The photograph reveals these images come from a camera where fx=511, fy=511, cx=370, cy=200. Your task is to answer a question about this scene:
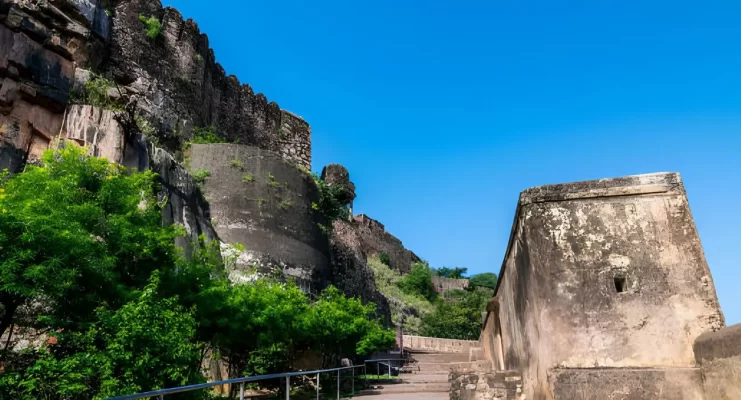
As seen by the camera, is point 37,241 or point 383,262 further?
point 383,262

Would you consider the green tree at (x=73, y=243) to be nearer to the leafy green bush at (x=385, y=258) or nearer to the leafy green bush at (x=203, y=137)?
the leafy green bush at (x=203, y=137)

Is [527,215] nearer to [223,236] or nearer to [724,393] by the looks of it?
[724,393]

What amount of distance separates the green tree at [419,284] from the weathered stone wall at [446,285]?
2.94 metres

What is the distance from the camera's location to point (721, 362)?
13.2 ft

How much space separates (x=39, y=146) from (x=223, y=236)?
6.10 metres

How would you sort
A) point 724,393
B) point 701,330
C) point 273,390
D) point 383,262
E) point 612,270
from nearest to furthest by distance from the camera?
point 724,393, point 701,330, point 612,270, point 273,390, point 383,262

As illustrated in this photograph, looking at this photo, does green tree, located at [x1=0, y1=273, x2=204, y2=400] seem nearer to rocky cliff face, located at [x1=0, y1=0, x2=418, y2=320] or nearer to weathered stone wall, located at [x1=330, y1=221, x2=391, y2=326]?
rocky cliff face, located at [x1=0, y1=0, x2=418, y2=320]

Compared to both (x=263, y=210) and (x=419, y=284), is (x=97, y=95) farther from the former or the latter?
(x=419, y=284)

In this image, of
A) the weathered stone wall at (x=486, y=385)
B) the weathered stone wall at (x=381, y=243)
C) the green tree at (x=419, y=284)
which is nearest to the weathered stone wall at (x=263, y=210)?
the weathered stone wall at (x=486, y=385)

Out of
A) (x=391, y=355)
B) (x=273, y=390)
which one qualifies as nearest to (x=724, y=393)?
(x=273, y=390)

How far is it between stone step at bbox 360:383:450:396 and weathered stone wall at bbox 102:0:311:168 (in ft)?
31.1

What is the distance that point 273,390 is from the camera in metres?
12.8

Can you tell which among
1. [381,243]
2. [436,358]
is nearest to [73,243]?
[436,358]

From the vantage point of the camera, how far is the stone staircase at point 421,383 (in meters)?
11.4
